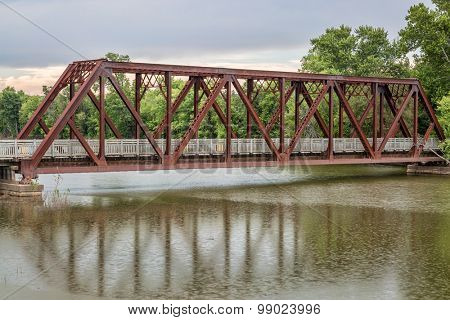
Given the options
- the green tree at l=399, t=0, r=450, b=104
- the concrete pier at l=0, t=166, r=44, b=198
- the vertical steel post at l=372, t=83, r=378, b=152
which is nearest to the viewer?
the concrete pier at l=0, t=166, r=44, b=198

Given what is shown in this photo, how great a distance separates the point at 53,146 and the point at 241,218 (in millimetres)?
14436

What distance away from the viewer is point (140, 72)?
4666 centimetres

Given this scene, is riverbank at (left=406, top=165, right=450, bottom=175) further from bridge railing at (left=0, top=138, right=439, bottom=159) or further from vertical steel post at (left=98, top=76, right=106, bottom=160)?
vertical steel post at (left=98, top=76, right=106, bottom=160)

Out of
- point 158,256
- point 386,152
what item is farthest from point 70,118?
point 386,152

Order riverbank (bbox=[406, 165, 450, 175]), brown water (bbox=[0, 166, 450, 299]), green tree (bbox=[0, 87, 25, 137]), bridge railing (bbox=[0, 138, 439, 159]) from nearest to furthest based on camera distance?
brown water (bbox=[0, 166, 450, 299])
bridge railing (bbox=[0, 138, 439, 159])
riverbank (bbox=[406, 165, 450, 175])
green tree (bbox=[0, 87, 25, 137])

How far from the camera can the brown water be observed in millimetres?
20828

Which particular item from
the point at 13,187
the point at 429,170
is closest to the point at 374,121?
the point at 429,170

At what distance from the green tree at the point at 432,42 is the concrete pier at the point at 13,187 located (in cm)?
4743

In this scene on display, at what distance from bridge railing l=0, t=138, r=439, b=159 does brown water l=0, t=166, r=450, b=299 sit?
272cm

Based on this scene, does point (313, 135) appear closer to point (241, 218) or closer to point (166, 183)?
point (166, 183)

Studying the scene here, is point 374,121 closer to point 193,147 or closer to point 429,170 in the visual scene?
point 429,170

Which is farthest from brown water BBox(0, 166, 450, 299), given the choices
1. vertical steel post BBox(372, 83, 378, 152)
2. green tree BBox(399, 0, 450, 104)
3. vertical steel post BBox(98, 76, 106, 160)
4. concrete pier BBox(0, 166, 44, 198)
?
green tree BBox(399, 0, 450, 104)

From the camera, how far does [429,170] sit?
67.2 m

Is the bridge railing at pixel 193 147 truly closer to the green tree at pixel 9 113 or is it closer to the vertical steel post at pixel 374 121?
the vertical steel post at pixel 374 121
